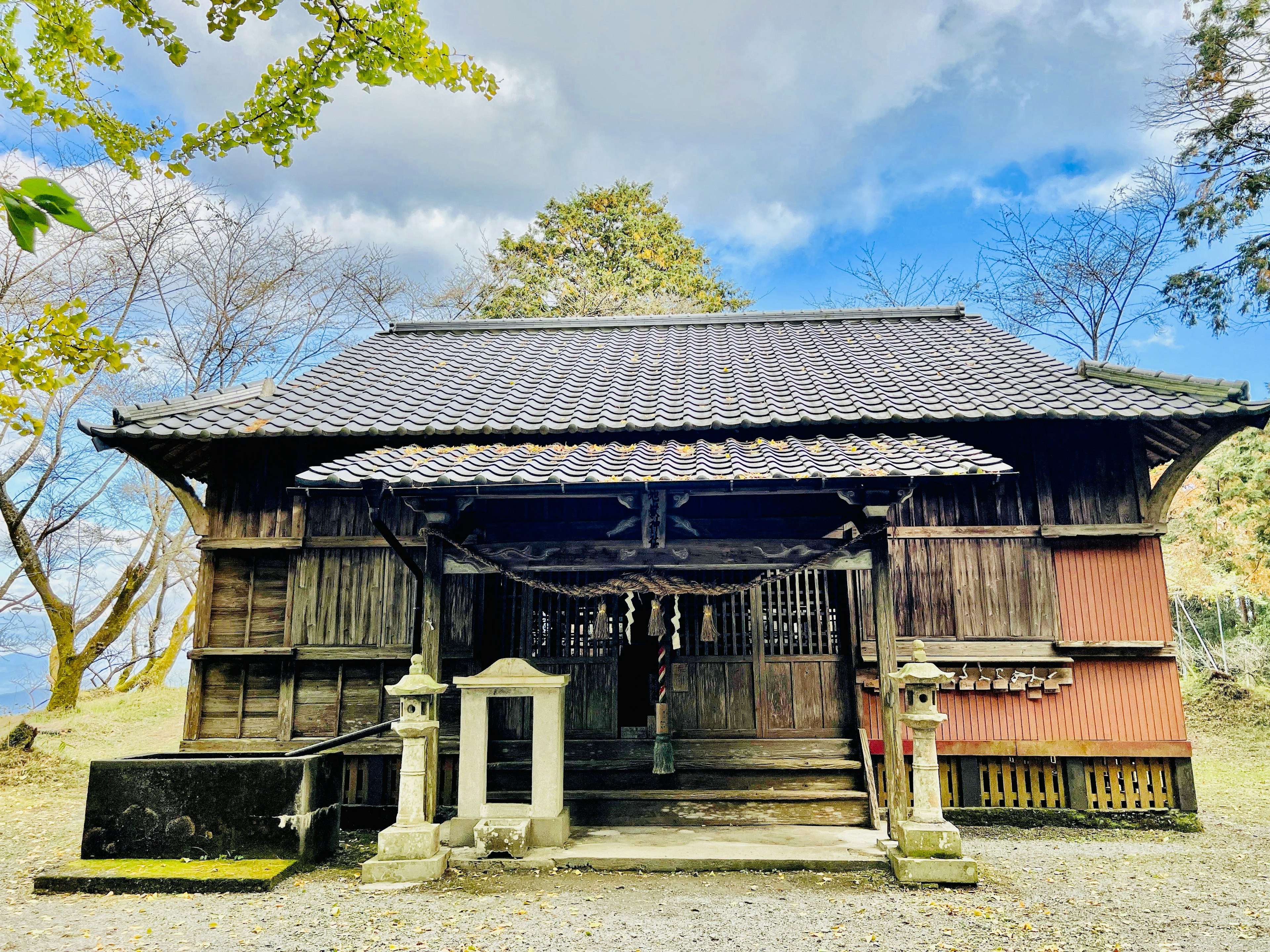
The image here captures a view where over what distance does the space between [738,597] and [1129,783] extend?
4.46 metres

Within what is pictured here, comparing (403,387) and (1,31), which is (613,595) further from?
(1,31)

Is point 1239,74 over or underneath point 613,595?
over

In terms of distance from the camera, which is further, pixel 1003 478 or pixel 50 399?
pixel 50 399

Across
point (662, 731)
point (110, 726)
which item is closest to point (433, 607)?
point (662, 731)

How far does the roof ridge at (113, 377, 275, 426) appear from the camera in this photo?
8.20 m

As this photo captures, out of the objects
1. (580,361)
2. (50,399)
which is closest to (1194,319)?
(580,361)

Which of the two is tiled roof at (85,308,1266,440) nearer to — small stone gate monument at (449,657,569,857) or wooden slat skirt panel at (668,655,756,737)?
small stone gate monument at (449,657,569,857)

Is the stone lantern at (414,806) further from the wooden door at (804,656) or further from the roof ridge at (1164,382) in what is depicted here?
the roof ridge at (1164,382)

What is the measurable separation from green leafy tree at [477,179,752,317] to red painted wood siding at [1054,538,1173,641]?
15011mm

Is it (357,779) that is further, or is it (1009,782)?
(357,779)

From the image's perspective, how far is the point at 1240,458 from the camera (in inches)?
513

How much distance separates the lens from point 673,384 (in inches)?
380

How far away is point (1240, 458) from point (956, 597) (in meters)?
8.32

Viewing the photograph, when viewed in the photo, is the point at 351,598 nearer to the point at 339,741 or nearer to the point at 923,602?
the point at 339,741
